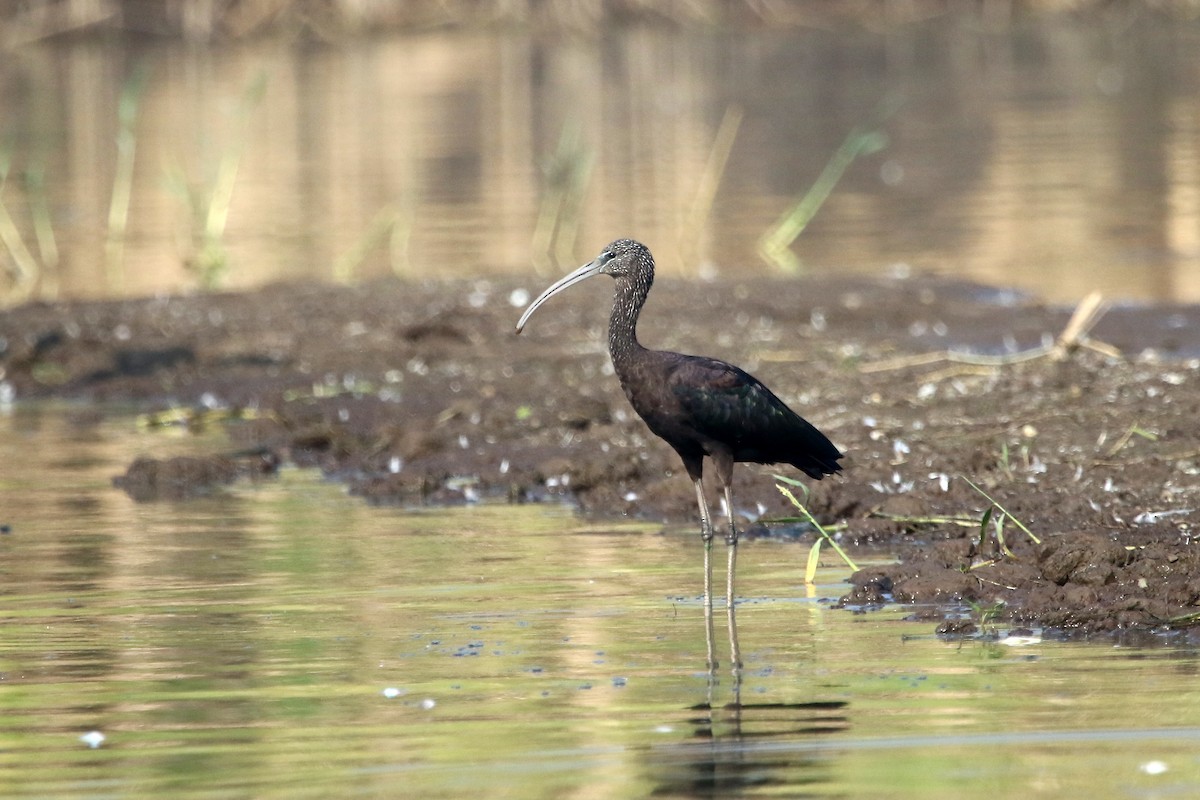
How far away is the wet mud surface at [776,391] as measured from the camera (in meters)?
8.84

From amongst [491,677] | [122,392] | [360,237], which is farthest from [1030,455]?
[360,237]

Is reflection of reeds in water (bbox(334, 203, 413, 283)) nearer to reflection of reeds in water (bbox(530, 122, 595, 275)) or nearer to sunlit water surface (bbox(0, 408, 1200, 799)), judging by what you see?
reflection of reeds in water (bbox(530, 122, 595, 275))

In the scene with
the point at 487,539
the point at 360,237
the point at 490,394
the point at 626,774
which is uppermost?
the point at 360,237

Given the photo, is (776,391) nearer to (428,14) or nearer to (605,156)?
(605,156)

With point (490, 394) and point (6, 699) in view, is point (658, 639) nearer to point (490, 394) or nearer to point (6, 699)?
point (6, 699)

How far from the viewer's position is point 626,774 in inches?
240

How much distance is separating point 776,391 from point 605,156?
60.2 ft

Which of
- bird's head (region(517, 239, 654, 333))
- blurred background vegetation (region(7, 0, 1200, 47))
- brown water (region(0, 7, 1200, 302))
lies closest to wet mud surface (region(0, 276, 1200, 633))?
bird's head (region(517, 239, 654, 333))

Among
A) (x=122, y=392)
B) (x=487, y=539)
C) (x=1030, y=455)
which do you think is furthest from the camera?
(x=122, y=392)

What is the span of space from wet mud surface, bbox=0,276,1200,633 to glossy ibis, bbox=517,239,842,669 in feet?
2.01

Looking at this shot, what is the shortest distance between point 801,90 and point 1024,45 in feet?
42.1

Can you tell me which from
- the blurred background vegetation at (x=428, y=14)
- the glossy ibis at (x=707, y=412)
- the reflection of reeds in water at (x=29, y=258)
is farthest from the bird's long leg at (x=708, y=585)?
the blurred background vegetation at (x=428, y=14)

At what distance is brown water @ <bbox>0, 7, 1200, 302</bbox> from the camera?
20.4 meters

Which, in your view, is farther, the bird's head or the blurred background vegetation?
the blurred background vegetation
